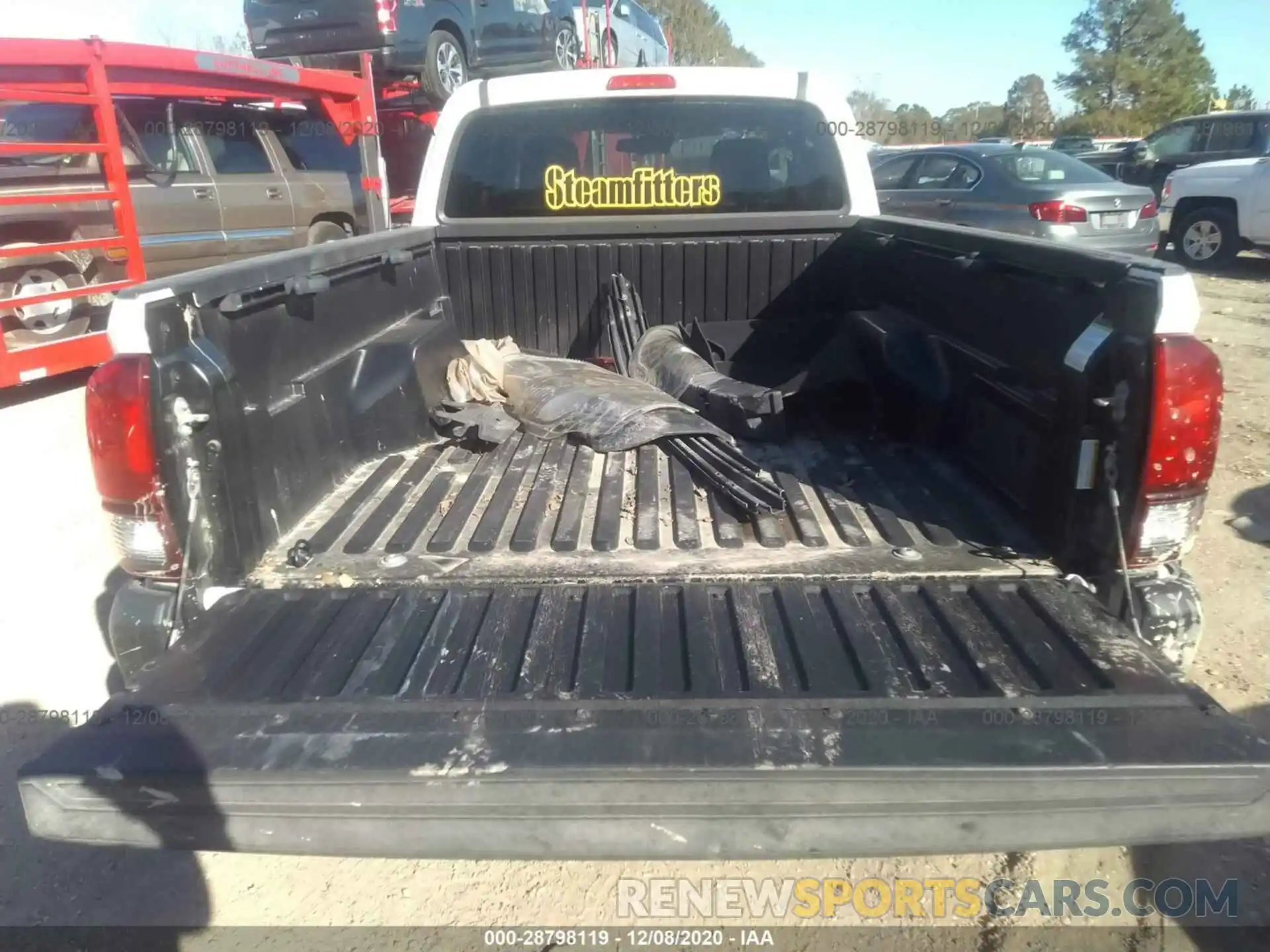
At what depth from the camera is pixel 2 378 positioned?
21.0 feet

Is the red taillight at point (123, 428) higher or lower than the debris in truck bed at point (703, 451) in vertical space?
higher

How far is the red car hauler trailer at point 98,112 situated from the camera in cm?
630

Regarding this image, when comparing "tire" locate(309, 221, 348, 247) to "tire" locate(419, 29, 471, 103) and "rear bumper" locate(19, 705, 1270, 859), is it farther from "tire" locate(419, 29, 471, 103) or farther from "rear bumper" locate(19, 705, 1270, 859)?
"rear bumper" locate(19, 705, 1270, 859)

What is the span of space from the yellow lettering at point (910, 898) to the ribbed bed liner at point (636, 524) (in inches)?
35.1

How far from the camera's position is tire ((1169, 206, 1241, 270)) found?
11930mm

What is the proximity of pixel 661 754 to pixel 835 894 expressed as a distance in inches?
44.8

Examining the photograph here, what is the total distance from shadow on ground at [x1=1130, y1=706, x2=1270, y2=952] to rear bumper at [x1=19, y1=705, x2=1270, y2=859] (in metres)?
0.90

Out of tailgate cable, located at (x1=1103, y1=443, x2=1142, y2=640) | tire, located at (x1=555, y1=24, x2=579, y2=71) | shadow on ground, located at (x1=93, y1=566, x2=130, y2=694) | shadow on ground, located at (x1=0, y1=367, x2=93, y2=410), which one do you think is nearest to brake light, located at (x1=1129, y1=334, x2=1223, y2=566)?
tailgate cable, located at (x1=1103, y1=443, x2=1142, y2=640)

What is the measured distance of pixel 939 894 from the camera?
2.39m

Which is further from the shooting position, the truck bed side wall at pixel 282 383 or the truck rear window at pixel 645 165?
the truck rear window at pixel 645 165

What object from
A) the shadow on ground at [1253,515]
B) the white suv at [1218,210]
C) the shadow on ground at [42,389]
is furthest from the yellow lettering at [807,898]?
the white suv at [1218,210]

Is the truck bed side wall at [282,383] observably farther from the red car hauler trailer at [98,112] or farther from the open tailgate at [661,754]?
the red car hauler trailer at [98,112]

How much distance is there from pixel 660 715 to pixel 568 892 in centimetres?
100

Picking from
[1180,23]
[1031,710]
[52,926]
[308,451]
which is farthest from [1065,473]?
[1180,23]
